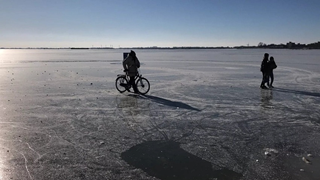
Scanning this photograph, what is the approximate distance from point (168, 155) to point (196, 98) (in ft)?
18.0

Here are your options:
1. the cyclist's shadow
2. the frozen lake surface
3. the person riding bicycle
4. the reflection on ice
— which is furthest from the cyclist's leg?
the reflection on ice

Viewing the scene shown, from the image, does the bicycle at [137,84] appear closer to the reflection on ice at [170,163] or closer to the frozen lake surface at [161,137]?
the frozen lake surface at [161,137]

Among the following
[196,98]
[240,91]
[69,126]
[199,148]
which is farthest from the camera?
[240,91]

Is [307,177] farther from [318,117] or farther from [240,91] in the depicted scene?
[240,91]

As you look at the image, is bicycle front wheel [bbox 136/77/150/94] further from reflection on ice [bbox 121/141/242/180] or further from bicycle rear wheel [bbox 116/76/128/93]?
reflection on ice [bbox 121/141/242/180]

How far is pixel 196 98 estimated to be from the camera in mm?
10297

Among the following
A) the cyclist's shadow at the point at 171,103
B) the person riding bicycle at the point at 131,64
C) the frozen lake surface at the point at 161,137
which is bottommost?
the cyclist's shadow at the point at 171,103

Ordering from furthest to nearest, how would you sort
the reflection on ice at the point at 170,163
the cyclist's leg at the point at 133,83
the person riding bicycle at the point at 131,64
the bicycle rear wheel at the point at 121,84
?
the bicycle rear wheel at the point at 121,84 < the cyclist's leg at the point at 133,83 < the person riding bicycle at the point at 131,64 < the reflection on ice at the point at 170,163

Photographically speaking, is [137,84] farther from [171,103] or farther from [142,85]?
[171,103]

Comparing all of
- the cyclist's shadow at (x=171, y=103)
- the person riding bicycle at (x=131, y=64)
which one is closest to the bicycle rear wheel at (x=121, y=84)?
the person riding bicycle at (x=131, y=64)

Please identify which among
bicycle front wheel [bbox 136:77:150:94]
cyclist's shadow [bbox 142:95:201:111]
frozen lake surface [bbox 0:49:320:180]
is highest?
bicycle front wheel [bbox 136:77:150:94]

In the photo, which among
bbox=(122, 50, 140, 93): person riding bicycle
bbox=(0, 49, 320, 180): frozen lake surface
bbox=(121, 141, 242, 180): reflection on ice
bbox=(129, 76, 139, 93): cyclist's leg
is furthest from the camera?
bbox=(129, 76, 139, 93): cyclist's leg

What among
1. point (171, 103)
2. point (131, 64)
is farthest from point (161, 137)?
point (131, 64)

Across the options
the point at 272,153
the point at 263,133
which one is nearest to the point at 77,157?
the point at 272,153
